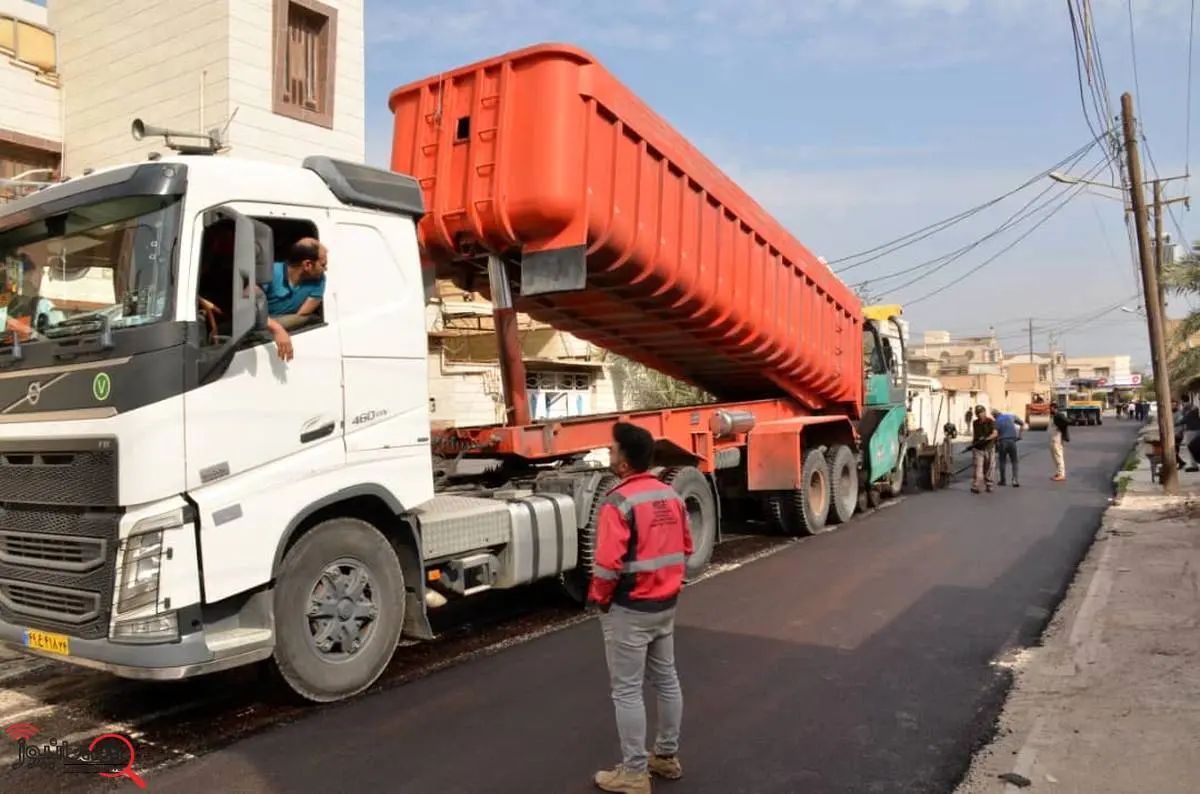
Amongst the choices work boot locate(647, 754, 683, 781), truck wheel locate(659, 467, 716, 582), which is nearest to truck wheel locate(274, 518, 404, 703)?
work boot locate(647, 754, 683, 781)

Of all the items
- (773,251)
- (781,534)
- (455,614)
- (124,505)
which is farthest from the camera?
(781,534)

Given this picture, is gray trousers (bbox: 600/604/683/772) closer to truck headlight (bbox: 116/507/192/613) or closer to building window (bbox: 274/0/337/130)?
truck headlight (bbox: 116/507/192/613)

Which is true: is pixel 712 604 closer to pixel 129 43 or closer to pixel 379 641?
pixel 379 641

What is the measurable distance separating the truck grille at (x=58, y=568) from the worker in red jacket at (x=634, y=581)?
2338 mm

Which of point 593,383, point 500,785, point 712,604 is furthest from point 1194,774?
point 593,383

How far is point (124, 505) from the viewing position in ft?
13.6

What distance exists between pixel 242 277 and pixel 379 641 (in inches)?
87.1

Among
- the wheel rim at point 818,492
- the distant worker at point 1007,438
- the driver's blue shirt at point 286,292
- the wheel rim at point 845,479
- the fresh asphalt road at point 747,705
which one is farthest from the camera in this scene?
the distant worker at point 1007,438

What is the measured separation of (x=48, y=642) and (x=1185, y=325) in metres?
17.1

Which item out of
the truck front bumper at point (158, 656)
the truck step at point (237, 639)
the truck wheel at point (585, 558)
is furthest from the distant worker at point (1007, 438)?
the truck front bumper at point (158, 656)

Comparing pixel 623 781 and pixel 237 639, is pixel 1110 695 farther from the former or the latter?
pixel 237 639

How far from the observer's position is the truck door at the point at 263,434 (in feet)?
14.3

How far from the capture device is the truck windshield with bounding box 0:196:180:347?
4.34 metres

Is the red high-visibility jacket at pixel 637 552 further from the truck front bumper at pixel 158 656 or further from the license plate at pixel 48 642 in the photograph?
the license plate at pixel 48 642
